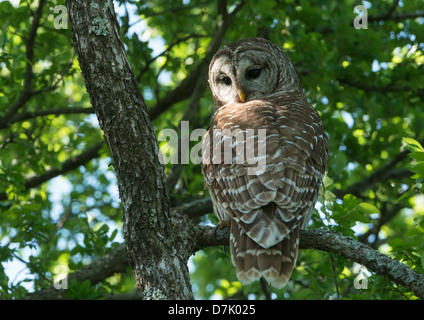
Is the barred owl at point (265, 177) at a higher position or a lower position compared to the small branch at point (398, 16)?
lower

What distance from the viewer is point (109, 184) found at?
771 cm

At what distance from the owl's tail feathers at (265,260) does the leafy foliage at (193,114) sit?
41.9 inches

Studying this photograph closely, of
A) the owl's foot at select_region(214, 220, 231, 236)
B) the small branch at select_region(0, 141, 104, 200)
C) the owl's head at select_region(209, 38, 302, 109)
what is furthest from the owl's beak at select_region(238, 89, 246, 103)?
the small branch at select_region(0, 141, 104, 200)

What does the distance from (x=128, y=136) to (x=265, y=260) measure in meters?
1.23

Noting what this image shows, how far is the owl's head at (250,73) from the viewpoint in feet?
17.2

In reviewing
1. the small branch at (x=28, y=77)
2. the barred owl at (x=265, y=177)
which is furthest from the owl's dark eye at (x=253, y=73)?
the small branch at (x=28, y=77)

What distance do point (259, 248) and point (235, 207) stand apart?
13.6 inches

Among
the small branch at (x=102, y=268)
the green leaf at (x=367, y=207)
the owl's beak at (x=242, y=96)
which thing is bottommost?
the green leaf at (x=367, y=207)

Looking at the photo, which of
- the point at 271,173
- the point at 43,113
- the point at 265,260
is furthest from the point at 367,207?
the point at 43,113

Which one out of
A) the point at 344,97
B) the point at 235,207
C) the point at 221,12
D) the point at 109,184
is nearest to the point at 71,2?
the point at 235,207

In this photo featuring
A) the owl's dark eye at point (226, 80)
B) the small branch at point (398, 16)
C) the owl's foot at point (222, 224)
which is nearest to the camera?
the owl's foot at point (222, 224)

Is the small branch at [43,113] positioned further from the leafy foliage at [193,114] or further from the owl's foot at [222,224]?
the owl's foot at [222,224]

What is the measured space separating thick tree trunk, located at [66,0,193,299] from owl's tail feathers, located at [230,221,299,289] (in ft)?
1.49
